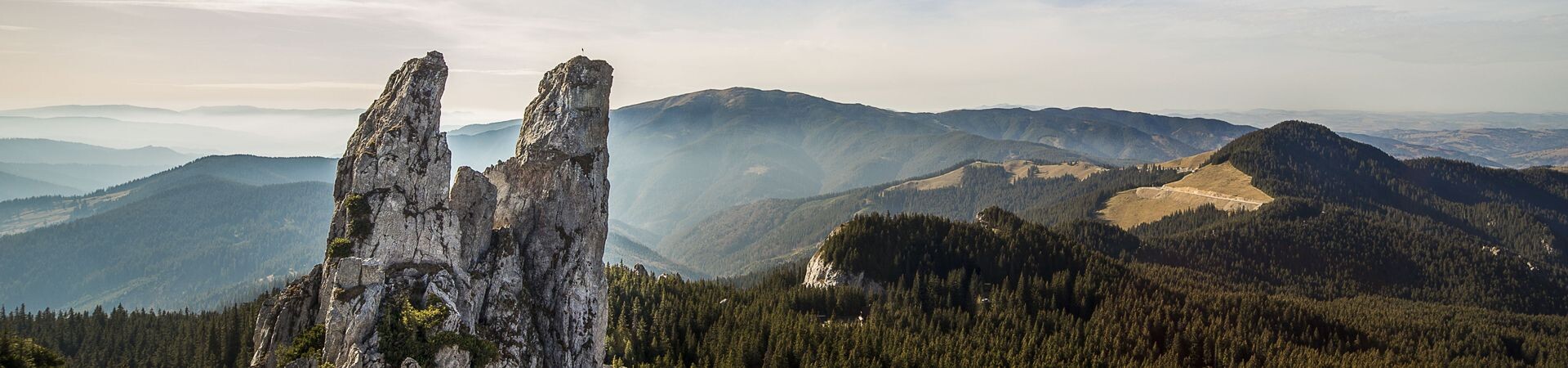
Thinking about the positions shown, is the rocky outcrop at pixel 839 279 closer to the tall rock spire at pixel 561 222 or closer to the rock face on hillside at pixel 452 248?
→ the tall rock spire at pixel 561 222

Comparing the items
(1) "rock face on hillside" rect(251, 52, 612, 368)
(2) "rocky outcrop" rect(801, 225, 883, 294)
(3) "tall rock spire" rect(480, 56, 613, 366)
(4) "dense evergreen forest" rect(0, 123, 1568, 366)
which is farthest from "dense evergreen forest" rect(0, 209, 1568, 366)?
(1) "rock face on hillside" rect(251, 52, 612, 368)

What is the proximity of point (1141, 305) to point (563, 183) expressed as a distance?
10870 cm

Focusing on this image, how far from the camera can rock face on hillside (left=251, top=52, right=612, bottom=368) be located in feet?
165

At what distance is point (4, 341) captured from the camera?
153ft

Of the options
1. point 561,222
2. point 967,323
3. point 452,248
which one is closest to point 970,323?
point 967,323

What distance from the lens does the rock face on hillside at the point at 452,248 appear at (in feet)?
165

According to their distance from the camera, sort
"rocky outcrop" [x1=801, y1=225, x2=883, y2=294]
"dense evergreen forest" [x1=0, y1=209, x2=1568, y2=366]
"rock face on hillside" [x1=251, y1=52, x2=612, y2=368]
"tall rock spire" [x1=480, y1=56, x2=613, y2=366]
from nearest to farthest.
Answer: "rock face on hillside" [x1=251, y1=52, x2=612, y2=368] < "tall rock spire" [x1=480, y1=56, x2=613, y2=366] < "dense evergreen forest" [x1=0, y1=209, x2=1568, y2=366] < "rocky outcrop" [x1=801, y1=225, x2=883, y2=294]

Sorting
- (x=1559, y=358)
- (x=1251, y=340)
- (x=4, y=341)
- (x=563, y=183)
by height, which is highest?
(x=563, y=183)

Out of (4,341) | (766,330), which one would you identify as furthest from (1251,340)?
(4,341)

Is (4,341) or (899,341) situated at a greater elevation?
(4,341)

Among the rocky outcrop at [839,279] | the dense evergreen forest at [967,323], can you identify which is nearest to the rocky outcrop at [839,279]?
the rocky outcrop at [839,279]

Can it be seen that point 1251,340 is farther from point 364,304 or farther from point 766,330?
point 364,304

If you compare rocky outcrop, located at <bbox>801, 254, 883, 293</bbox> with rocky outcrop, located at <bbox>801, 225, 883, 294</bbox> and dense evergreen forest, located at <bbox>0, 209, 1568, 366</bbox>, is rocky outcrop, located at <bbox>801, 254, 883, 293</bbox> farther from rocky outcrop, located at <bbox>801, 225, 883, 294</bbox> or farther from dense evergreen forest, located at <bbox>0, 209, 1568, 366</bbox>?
dense evergreen forest, located at <bbox>0, 209, 1568, 366</bbox>

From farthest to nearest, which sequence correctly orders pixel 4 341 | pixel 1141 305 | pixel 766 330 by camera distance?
pixel 1141 305, pixel 766 330, pixel 4 341
